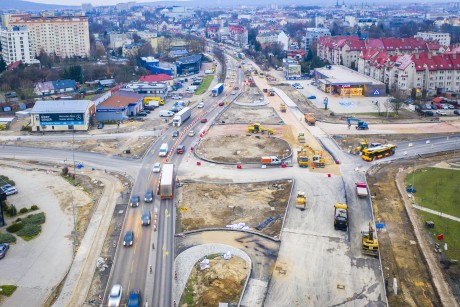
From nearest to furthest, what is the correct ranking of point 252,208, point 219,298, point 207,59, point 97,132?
1. point 219,298
2. point 252,208
3. point 97,132
4. point 207,59

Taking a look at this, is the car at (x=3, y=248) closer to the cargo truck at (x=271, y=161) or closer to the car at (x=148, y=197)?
the car at (x=148, y=197)

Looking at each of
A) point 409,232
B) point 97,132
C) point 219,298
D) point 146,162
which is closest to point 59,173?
point 146,162

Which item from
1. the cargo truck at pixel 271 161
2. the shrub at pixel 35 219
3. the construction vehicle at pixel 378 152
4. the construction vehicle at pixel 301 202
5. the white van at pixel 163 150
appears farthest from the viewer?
the white van at pixel 163 150

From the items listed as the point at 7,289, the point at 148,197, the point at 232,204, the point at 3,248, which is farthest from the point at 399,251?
the point at 3,248

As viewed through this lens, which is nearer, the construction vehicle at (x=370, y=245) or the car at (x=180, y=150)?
the construction vehicle at (x=370, y=245)

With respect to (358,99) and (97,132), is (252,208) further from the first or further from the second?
(358,99)

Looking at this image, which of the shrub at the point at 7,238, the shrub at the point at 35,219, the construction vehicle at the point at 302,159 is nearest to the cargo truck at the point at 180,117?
the construction vehicle at the point at 302,159

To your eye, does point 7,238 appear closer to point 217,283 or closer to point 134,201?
point 134,201
